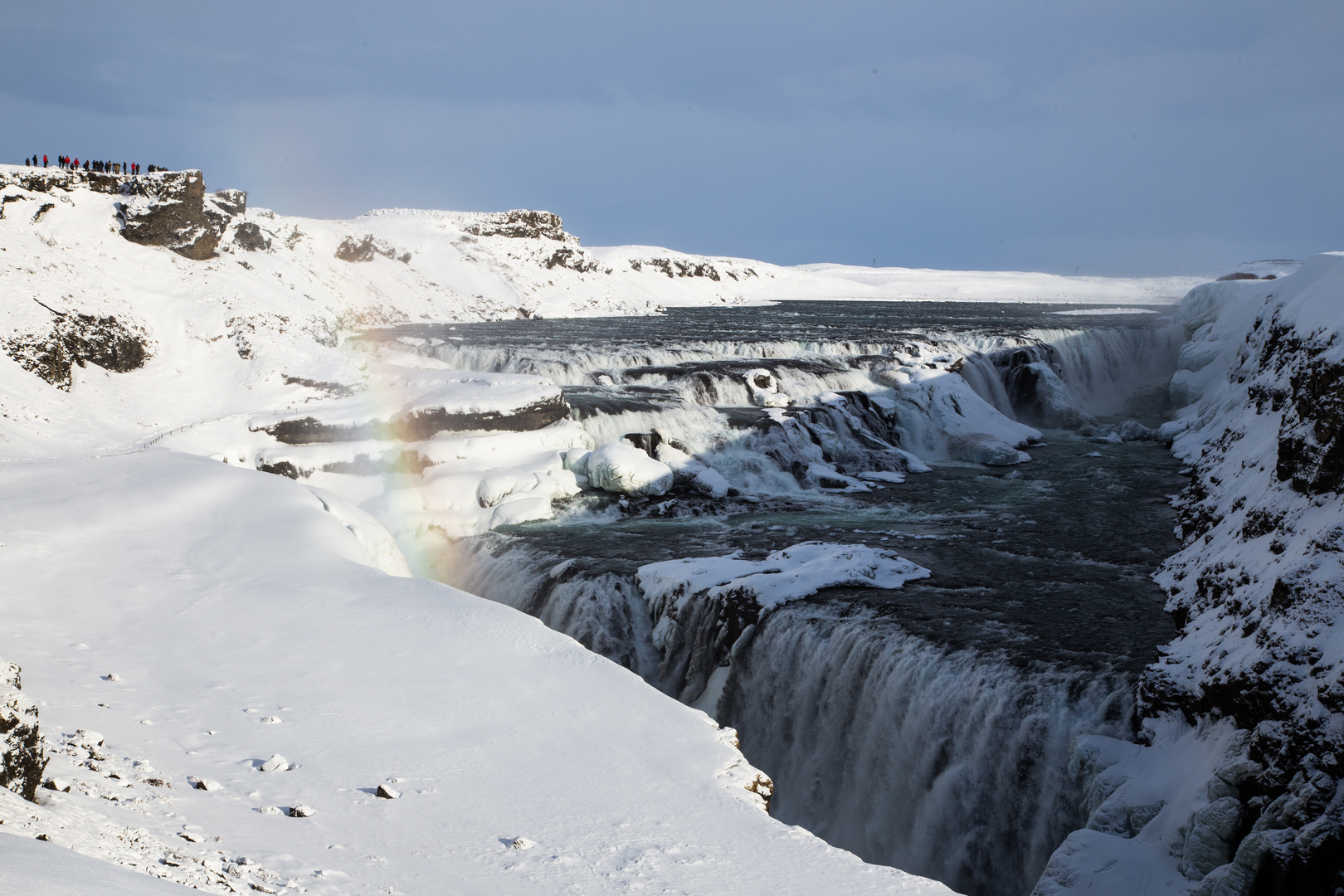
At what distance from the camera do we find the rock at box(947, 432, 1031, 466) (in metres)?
25.2

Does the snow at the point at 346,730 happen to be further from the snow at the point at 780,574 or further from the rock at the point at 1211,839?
the snow at the point at 780,574

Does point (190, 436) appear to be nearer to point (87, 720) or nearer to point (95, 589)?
point (95, 589)

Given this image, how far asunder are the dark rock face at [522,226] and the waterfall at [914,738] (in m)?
64.9

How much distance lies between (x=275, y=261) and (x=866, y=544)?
26620mm

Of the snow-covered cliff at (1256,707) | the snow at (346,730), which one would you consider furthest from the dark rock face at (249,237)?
the snow-covered cliff at (1256,707)

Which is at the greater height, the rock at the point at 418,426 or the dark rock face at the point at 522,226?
the dark rock face at the point at 522,226

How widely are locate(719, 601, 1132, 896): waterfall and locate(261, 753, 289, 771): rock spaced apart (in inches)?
265

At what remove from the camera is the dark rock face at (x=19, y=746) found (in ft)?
16.7

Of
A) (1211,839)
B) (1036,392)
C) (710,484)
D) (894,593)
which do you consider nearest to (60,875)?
(1211,839)

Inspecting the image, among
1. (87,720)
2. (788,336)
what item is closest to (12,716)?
(87,720)

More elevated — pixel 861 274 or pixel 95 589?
pixel 861 274

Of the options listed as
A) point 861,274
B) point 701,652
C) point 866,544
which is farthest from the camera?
point 861,274

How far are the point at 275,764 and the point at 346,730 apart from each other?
0.82 metres

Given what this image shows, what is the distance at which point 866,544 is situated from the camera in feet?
55.0
